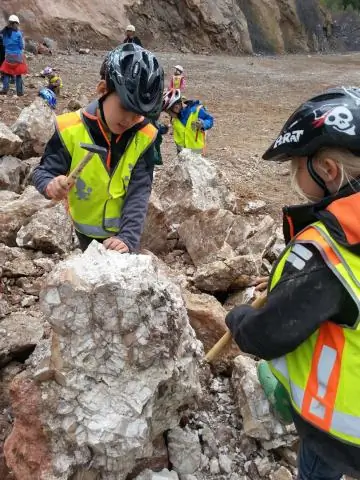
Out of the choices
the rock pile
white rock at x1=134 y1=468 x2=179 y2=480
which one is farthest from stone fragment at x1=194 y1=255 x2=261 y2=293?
white rock at x1=134 y1=468 x2=179 y2=480

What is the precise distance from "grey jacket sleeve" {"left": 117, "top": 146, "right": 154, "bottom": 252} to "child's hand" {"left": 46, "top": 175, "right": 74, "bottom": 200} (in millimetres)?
453

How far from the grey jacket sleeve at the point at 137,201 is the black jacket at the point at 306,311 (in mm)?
1255

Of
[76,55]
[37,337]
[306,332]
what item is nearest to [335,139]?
[306,332]

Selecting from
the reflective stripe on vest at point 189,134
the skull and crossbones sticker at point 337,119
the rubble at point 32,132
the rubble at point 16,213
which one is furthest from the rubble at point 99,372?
the reflective stripe on vest at point 189,134

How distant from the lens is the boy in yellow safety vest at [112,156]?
3014 millimetres

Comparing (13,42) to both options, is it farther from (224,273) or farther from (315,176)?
(315,176)

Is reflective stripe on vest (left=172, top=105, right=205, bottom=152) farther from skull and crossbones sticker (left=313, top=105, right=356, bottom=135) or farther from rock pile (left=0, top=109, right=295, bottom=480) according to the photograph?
skull and crossbones sticker (left=313, top=105, right=356, bottom=135)

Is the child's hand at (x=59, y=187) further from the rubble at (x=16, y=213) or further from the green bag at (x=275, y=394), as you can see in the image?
the rubble at (x=16, y=213)

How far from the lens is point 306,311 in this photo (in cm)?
191

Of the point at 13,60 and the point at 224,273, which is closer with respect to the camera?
the point at 224,273

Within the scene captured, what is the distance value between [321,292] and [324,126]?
0.61m

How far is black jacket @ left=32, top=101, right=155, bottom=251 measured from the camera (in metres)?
3.28

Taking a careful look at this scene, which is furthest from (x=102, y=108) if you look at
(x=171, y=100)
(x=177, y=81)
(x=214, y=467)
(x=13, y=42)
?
(x=13, y=42)

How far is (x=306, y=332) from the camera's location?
195 cm
